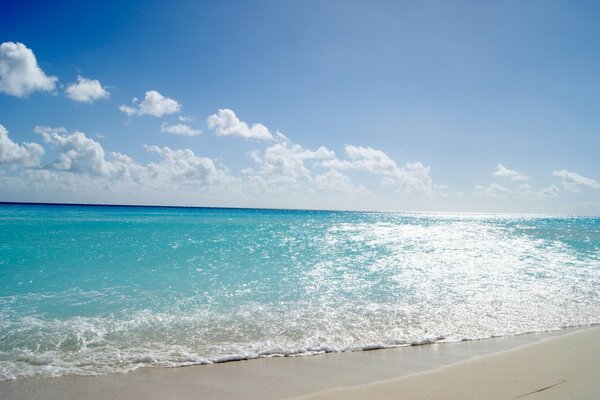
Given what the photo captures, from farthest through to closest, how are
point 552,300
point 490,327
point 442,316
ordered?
point 552,300
point 442,316
point 490,327

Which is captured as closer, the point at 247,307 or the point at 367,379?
the point at 367,379

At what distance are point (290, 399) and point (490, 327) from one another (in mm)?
5605

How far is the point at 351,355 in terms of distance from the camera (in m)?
6.32

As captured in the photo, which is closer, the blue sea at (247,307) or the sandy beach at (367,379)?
the sandy beach at (367,379)

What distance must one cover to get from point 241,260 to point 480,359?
13026 mm

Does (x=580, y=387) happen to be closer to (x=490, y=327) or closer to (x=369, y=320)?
(x=490, y=327)

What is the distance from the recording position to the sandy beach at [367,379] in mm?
4742

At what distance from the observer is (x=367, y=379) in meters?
5.27

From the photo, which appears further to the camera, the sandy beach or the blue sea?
the blue sea

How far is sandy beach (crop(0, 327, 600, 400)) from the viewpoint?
4.74m

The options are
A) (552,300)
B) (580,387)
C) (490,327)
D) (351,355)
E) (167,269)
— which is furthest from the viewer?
(167,269)

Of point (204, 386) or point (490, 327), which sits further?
point (490, 327)

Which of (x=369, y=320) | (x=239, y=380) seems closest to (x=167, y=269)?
(x=369, y=320)

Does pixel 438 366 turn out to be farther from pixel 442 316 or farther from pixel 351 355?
pixel 442 316
